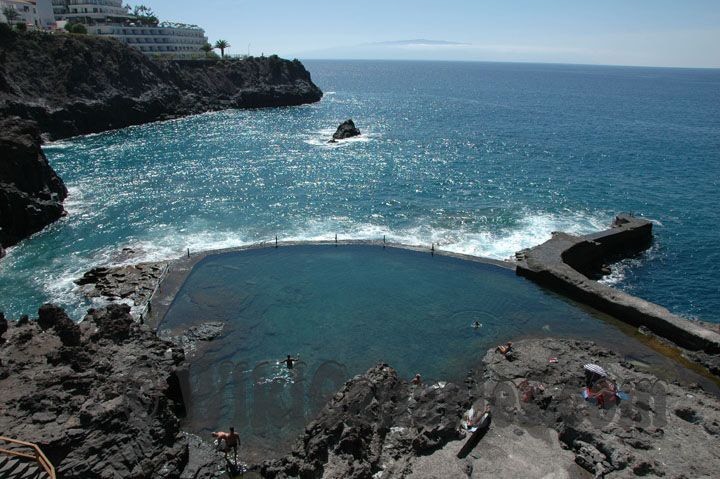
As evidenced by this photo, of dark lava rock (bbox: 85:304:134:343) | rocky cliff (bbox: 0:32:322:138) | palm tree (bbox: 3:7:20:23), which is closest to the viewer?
dark lava rock (bbox: 85:304:134:343)

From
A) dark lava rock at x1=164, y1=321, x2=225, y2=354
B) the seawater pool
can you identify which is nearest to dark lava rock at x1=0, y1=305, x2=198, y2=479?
dark lava rock at x1=164, y1=321, x2=225, y2=354

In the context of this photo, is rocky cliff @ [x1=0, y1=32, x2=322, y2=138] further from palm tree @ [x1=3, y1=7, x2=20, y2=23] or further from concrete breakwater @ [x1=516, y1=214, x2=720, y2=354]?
concrete breakwater @ [x1=516, y1=214, x2=720, y2=354]

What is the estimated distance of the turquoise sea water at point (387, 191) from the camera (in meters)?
52.7

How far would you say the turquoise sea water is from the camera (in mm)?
52719

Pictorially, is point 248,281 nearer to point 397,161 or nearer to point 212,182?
point 212,182

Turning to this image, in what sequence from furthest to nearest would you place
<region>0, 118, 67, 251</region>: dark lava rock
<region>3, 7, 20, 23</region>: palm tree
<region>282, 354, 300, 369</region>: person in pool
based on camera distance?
1. <region>3, 7, 20, 23</region>: palm tree
2. <region>0, 118, 67, 251</region>: dark lava rock
3. <region>282, 354, 300, 369</region>: person in pool

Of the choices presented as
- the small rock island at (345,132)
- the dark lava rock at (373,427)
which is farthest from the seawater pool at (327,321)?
the small rock island at (345,132)

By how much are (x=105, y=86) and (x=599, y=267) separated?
122791 millimetres

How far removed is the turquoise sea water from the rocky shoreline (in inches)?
568

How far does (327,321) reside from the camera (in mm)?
39094

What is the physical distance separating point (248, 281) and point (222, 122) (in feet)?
333

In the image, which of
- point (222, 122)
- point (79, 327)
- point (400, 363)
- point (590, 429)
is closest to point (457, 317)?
point (400, 363)

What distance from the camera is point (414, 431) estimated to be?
26516 mm

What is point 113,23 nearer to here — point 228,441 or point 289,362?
point 289,362
